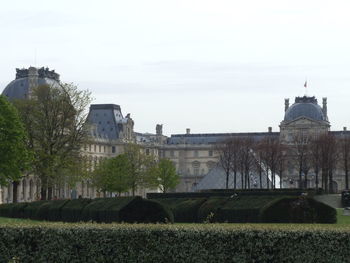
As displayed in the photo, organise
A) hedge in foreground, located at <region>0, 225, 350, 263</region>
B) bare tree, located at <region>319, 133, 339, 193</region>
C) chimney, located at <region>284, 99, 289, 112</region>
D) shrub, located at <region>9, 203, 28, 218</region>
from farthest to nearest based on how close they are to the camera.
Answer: chimney, located at <region>284, 99, 289, 112</region>
bare tree, located at <region>319, 133, 339, 193</region>
shrub, located at <region>9, 203, 28, 218</region>
hedge in foreground, located at <region>0, 225, 350, 263</region>

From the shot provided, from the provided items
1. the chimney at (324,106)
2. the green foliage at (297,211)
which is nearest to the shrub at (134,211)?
the green foliage at (297,211)

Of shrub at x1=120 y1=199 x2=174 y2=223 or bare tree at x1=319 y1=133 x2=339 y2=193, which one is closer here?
shrub at x1=120 y1=199 x2=174 y2=223

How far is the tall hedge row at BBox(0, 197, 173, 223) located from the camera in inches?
1237

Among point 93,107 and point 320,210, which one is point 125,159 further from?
point 320,210

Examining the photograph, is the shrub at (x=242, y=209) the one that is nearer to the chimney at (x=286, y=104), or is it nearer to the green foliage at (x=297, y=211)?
the green foliage at (x=297, y=211)

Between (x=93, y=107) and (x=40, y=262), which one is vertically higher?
(x=93, y=107)

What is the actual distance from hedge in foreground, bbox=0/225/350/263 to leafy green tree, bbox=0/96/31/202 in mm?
35318

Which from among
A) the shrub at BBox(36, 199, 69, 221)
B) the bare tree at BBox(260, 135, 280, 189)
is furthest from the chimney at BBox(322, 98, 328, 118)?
the shrub at BBox(36, 199, 69, 221)

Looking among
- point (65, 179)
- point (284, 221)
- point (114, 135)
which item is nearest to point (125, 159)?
point (65, 179)

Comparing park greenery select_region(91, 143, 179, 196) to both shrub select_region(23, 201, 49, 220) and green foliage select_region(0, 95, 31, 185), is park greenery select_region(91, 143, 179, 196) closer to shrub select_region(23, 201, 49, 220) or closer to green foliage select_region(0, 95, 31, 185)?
green foliage select_region(0, 95, 31, 185)

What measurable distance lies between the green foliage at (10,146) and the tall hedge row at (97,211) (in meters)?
2.34

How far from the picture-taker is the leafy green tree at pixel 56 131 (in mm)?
64500

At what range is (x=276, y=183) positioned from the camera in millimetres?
95625

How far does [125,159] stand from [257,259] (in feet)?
252
